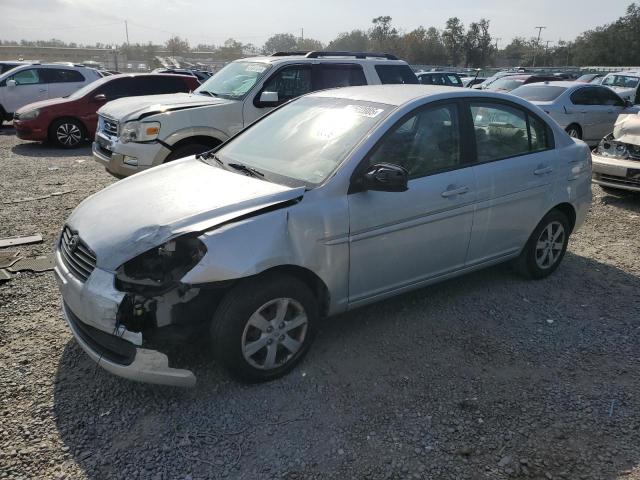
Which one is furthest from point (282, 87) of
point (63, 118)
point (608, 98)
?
point (608, 98)

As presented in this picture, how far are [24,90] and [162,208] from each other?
1398cm

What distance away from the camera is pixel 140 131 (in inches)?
259

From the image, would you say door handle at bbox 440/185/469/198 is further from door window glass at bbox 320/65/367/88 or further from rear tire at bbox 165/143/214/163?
door window glass at bbox 320/65/367/88

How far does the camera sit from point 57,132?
1149cm

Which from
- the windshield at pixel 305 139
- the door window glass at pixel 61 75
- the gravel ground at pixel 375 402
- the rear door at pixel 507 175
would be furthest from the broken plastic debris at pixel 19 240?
the door window glass at pixel 61 75

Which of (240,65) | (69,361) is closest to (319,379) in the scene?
(69,361)

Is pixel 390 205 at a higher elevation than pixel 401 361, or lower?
higher

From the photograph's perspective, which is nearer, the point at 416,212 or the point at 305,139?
the point at 416,212

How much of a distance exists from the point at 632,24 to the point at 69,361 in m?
73.8

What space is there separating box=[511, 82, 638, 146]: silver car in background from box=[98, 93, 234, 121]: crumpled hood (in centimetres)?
724

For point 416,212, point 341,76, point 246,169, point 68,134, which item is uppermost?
point 341,76

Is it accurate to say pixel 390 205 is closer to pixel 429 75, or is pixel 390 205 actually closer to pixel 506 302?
pixel 506 302

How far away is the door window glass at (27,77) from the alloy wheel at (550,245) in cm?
1467

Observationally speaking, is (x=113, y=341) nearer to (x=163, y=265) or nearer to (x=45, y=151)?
(x=163, y=265)
